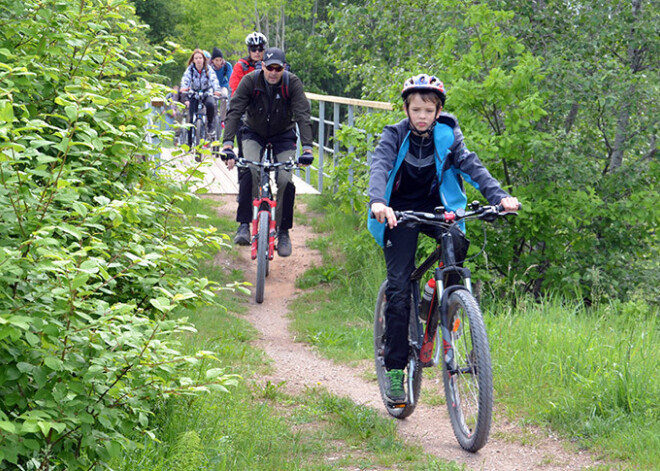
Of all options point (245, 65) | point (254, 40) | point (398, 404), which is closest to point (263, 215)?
point (245, 65)

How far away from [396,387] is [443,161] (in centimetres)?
136

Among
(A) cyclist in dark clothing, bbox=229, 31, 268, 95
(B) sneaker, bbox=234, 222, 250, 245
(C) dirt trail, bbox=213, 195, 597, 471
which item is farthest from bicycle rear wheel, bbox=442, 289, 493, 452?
(A) cyclist in dark clothing, bbox=229, 31, 268, 95

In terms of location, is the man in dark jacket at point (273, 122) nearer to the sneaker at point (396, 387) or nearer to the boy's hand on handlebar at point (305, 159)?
the boy's hand on handlebar at point (305, 159)

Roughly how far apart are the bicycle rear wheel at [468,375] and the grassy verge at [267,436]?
0.82 feet

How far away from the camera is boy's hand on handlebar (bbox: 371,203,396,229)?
13.8ft

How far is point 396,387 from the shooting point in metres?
4.91

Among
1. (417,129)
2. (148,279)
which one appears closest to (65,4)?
(148,279)

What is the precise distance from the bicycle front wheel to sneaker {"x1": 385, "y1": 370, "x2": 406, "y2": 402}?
11.6 feet

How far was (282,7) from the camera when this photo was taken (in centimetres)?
3972

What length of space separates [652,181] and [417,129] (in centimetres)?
452

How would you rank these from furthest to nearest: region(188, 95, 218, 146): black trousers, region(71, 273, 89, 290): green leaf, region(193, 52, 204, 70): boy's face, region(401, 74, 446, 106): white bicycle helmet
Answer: region(188, 95, 218, 146): black trousers → region(193, 52, 204, 70): boy's face → region(401, 74, 446, 106): white bicycle helmet → region(71, 273, 89, 290): green leaf

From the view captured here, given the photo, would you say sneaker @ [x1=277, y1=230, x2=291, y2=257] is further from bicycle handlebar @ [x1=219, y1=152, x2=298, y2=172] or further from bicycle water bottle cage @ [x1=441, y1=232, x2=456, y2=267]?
bicycle water bottle cage @ [x1=441, y1=232, x2=456, y2=267]

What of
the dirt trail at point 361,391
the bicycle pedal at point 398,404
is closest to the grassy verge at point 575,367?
the dirt trail at point 361,391

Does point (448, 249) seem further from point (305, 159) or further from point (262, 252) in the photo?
point (262, 252)
